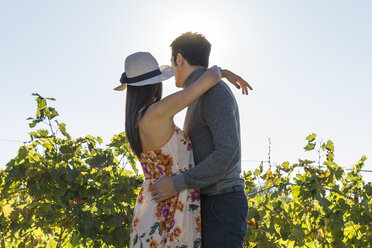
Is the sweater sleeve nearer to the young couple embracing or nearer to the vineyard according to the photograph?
the young couple embracing

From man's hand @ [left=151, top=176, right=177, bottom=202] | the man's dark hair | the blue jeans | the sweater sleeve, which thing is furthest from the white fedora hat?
the blue jeans

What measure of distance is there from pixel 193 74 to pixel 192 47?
0.44 ft

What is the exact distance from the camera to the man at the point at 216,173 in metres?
2.03

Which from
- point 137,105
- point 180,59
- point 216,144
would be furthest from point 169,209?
point 180,59

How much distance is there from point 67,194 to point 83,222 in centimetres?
22

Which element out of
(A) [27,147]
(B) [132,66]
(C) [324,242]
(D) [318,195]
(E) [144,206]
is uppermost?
(B) [132,66]

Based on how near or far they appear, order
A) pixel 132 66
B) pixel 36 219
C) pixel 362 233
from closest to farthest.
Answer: pixel 132 66 → pixel 36 219 → pixel 362 233

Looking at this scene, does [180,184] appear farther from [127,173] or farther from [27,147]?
[27,147]

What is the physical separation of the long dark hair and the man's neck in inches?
5.5

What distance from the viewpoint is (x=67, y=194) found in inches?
→ 120

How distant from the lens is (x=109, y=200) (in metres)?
3.02

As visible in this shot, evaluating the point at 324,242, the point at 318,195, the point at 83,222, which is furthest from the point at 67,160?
the point at 324,242

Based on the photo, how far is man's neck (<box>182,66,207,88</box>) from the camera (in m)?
2.28

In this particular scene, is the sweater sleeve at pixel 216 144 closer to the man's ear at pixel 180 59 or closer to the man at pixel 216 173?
the man at pixel 216 173
